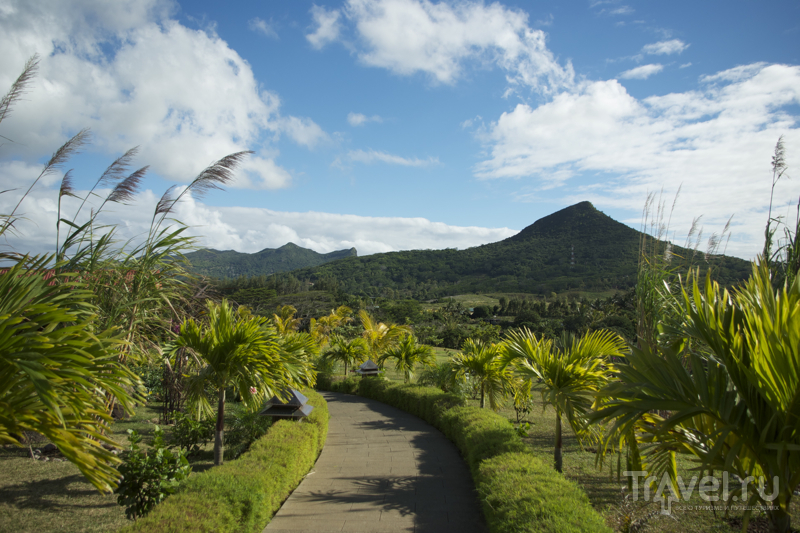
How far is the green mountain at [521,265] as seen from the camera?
219 feet

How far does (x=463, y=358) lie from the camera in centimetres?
938

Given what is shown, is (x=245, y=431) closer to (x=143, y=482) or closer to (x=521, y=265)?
(x=143, y=482)

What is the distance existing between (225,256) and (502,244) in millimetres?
108015

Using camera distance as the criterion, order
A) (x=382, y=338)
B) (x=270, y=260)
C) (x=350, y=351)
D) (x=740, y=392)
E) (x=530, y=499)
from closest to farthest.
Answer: (x=740, y=392) < (x=530, y=499) < (x=350, y=351) < (x=382, y=338) < (x=270, y=260)

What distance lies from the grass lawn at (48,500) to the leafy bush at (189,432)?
145 centimetres

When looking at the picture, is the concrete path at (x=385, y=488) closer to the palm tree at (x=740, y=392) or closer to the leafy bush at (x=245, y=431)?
the leafy bush at (x=245, y=431)

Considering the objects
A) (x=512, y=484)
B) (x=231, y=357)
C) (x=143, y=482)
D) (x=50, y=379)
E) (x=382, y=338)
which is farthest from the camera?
(x=382, y=338)

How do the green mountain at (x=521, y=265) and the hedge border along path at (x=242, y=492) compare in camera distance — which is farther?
the green mountain at (x=521, y=265)

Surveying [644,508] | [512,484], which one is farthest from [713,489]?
[512,484]

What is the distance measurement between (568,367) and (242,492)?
4.27m

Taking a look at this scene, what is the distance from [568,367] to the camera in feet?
18.1

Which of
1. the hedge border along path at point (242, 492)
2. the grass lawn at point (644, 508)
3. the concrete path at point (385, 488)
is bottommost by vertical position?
the concrete path at point (385, 488)

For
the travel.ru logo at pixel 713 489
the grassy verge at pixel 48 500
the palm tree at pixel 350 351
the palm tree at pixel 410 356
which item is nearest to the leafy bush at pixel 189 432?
the grassy verge at pixel 48 500

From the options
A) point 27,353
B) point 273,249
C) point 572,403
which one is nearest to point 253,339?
point 27,353
